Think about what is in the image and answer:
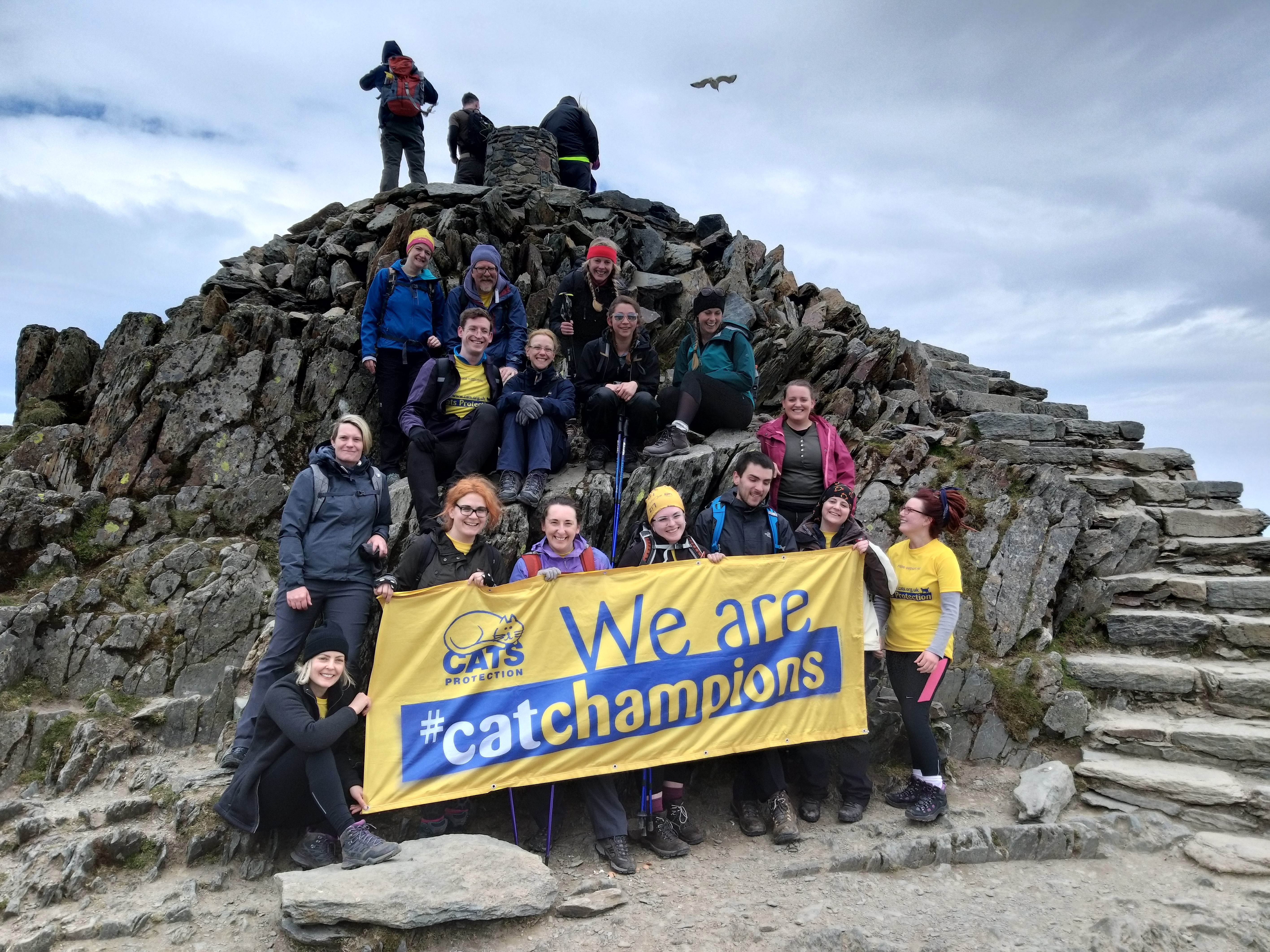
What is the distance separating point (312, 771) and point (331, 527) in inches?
80.2

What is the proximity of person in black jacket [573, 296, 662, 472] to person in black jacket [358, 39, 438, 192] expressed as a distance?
41.8ft

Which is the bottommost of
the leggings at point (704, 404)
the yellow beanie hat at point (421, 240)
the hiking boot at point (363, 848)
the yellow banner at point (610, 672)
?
the hiking boot at point (363, 848)

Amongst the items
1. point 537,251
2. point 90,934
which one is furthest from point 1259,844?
point 537,251

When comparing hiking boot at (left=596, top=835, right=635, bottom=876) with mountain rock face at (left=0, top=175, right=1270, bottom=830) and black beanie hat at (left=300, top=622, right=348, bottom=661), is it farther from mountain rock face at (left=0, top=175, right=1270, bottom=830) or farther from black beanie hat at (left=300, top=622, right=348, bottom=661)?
mountain rock face at (left=0, top=175, right=1270, bottom=830)

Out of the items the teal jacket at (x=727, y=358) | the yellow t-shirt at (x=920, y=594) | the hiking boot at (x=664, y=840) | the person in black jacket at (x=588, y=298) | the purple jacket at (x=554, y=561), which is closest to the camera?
the hiking boot at (x=664, y=840)

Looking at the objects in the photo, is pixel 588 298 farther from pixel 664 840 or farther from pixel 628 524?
pixel 664 840

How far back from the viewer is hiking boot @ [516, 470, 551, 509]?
7727 millimetres

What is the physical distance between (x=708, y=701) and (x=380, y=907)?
114 inches

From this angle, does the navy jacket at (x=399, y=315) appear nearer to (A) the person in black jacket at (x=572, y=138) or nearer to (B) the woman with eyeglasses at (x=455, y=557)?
(B) the woman with eyeglasses at (x=455, y=557)

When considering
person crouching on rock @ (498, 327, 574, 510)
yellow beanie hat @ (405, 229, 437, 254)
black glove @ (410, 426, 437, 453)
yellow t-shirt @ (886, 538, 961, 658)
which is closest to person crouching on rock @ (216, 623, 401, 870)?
black glove @ (410, 426, 437, 453)

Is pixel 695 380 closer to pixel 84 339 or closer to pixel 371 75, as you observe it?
pixel 84 339

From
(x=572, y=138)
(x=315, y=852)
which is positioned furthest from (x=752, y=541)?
(x=572, y=138)

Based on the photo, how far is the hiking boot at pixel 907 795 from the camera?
21.2ft

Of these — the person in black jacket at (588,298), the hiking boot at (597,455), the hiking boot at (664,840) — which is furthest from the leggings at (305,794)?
the person in black jacket at (588,298)
